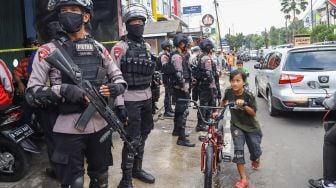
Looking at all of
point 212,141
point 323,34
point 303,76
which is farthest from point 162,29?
point 323,34

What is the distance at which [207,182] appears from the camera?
13.0ft

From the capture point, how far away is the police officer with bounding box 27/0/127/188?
2.88m

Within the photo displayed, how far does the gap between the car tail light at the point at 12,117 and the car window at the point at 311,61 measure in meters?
5.18

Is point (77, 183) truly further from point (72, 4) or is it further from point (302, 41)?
point (302, 41)

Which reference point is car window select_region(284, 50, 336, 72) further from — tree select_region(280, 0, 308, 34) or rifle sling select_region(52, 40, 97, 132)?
tree select_region(280, 0, 308, 34)

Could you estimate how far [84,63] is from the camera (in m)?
2.99

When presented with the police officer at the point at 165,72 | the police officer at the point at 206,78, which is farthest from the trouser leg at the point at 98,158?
the police officer at the point at 206,78

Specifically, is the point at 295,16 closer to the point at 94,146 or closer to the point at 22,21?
the point at 22,21

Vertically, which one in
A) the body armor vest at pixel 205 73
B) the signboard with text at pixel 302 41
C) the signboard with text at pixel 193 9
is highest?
the signboard with text at pixel 193 9

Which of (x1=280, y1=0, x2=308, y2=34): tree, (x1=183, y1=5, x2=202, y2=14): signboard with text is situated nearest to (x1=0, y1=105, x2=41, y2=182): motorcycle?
(x1=183, y1=5, x2=202, y2=14): signboard with text

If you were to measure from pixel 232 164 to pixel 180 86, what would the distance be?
5.70 ft

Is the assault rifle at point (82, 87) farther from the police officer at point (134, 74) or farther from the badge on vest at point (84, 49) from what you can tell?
the police officer at point (134, 74)

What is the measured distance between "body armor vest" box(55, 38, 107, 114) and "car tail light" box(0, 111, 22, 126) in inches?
76.2

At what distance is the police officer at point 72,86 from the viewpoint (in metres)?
2.88
